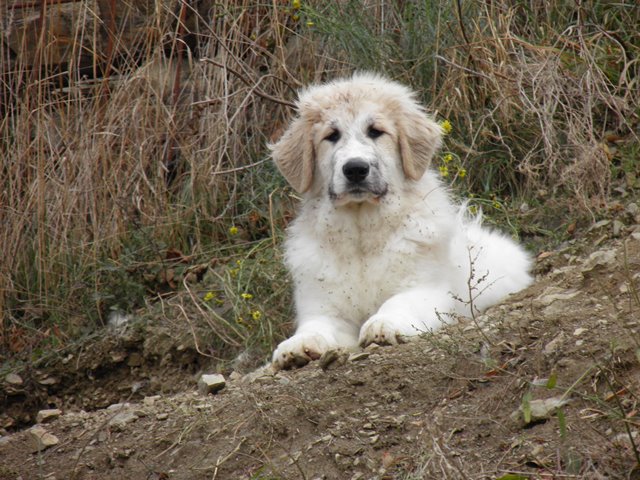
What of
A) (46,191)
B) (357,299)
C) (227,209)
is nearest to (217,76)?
(227,209)

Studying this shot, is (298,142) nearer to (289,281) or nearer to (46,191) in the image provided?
(289,281)

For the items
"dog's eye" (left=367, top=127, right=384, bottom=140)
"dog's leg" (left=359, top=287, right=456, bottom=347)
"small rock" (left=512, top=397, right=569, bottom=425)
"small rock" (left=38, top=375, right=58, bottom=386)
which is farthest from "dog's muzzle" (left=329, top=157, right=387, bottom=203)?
"small rock" (left=38, top=375, right=58, bottom=386)

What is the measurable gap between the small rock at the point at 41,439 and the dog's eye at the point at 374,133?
2137 mm

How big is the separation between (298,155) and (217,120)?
1794mm

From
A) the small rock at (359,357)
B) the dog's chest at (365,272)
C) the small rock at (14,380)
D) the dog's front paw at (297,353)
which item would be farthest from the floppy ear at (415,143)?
the small rock at (14,380)

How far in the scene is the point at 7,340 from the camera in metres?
6.60

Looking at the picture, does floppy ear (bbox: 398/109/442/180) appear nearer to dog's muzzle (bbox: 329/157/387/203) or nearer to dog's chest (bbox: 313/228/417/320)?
dog's muzzle (bbox: 329/157/387/203)

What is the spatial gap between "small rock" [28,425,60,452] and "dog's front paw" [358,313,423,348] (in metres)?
1.42

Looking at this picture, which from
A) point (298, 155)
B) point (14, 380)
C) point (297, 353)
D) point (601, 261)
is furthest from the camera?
point (14, 380)

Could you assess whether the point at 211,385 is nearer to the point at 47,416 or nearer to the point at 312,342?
the point at 312,342

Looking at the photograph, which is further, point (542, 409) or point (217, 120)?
point (217, 120)

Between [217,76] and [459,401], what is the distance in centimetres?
417

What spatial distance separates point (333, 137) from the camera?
5062 mm

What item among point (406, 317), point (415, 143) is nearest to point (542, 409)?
point (406, 317)
